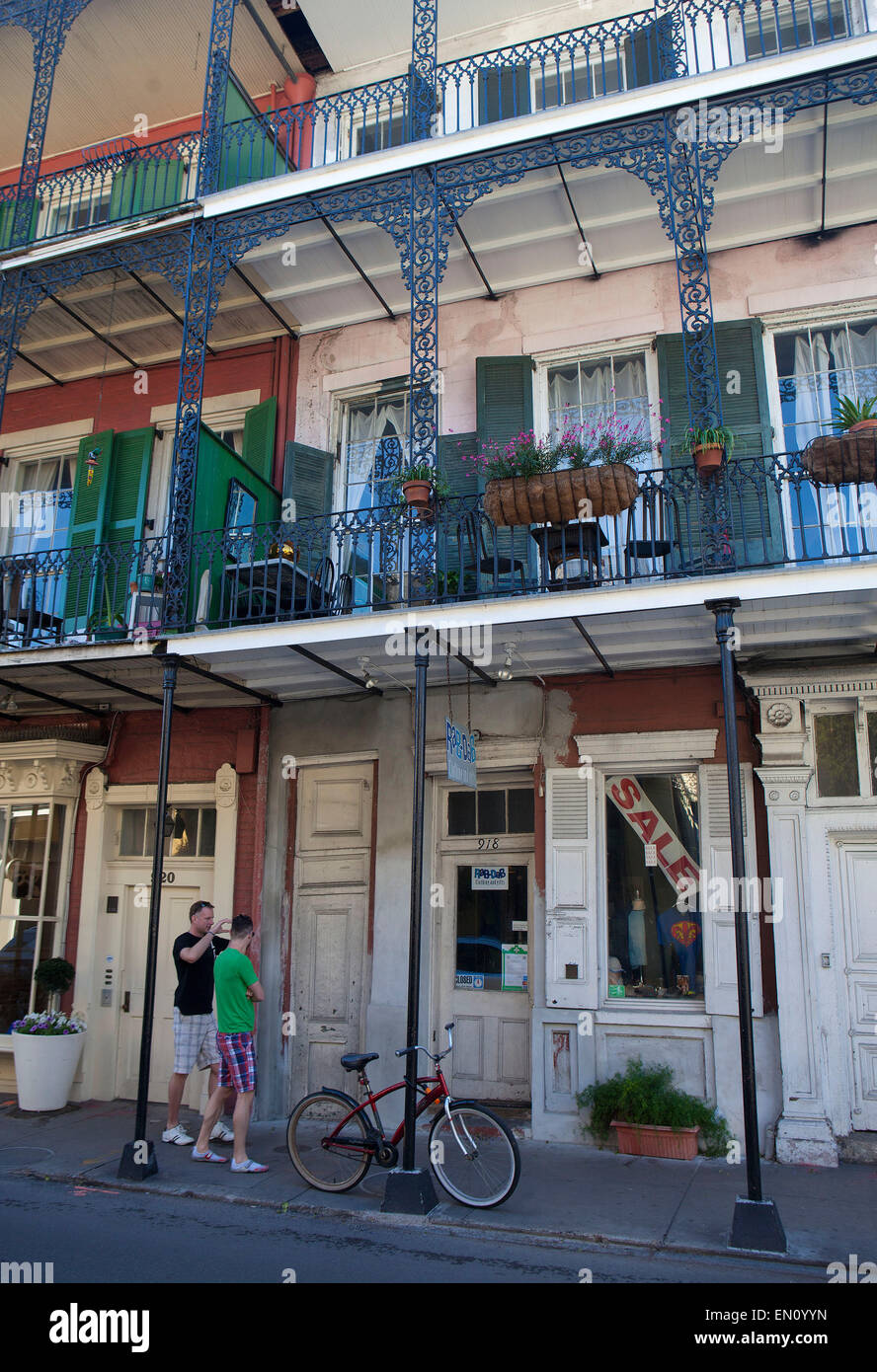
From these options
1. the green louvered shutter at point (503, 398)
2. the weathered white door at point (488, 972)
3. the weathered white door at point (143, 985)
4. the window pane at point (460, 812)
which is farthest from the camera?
the weathered white door at point (143, 985)

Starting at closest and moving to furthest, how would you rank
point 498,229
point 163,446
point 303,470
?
point 498,229, point 303,470, point 163,446

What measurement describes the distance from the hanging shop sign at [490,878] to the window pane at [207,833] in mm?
2629

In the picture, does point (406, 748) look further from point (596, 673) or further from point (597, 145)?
point (597, 145)

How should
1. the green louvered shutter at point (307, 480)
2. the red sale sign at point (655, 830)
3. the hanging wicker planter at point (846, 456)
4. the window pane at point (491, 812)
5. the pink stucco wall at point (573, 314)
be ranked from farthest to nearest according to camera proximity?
the green louvered shutter at point (307, 480) → the window pane at point (491, 812) → the pink stucco wall at point (573, 314) → the red sale sign at point (655, 830) → the hanging wicker planter at point (846, 456)

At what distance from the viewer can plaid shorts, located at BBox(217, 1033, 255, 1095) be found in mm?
6375

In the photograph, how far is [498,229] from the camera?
8.60 metres

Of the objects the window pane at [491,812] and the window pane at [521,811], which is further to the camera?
the window pane at [491,812]

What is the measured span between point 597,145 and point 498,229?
4.45 ft

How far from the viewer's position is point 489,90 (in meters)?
9.42

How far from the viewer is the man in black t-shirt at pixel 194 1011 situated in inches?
283

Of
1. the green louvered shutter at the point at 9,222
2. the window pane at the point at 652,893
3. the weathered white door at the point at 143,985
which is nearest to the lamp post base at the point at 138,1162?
the weathered white door at the point at 143,985

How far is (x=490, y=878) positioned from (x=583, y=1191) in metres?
2.80

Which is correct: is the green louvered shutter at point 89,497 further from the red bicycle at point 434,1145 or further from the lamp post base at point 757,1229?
the lamp post base at point 757,1229
